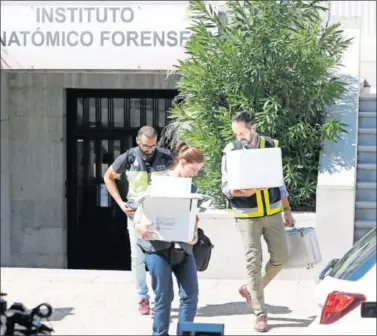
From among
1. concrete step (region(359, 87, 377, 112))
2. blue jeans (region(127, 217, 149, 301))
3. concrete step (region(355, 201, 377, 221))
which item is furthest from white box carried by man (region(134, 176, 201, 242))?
concrete step (region(359, 87, 377, 112))

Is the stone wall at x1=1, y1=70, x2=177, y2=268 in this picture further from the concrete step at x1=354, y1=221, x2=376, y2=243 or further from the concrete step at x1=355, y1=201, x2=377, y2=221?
the concrete step at x1=354, y1=221, x2=376, y2=243

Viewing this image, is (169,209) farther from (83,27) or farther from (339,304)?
(83,27)

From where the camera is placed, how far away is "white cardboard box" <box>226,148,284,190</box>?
6.48 m

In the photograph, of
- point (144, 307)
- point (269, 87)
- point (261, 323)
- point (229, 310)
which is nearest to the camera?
point (261, 323)

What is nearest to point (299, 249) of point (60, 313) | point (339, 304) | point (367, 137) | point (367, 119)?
point (60, 313)

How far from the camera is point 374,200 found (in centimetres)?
954

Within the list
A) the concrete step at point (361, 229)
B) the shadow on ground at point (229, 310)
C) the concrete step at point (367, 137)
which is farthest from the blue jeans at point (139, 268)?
the concrete step at point (367, 137)

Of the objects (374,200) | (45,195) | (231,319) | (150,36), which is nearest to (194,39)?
(150,36)

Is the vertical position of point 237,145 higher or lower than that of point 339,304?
higher

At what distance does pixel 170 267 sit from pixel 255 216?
0.98 metres

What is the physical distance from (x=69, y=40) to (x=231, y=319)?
5267mm

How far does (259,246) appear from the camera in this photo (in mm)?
6758

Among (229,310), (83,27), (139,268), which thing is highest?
(83,27)

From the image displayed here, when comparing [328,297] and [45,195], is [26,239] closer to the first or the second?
[45,195]
